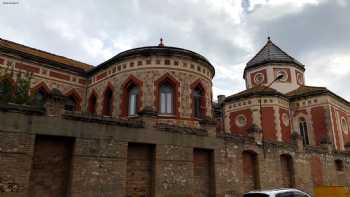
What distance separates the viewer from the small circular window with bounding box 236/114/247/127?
101 feet

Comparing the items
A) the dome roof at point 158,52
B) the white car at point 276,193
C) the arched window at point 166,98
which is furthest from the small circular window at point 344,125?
the white car at point 276,193

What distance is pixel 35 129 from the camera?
35.4 feet

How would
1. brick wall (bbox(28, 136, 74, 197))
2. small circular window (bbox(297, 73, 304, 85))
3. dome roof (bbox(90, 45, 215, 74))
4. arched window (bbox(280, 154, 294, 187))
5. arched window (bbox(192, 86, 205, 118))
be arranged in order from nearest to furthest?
brick wall (bbox(28, 136, 74, 197))
dome roof (bbox(90, 45, 215, 74))
arched window (bbox(192, 86, 205, 118))
arched window (bbox(280, 154, 294, 187))
small circular window (bbox(297, 73, 304, 85))

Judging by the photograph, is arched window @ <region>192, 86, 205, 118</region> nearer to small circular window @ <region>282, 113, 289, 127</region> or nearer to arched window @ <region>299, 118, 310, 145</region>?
small circular window @ <region>282, 113, 289, 127</region>

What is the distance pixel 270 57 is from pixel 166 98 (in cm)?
2235

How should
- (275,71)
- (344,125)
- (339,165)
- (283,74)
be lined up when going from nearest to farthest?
(339,165), (344,125), (283,74), (275,71)

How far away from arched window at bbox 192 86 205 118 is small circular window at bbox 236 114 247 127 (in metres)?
12.2

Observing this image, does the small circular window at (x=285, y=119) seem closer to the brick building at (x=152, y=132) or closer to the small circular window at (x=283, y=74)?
the brick building at (x=152, y=132)

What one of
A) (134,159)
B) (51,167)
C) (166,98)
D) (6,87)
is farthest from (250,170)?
(6,87)

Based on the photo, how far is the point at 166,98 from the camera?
62.3ft

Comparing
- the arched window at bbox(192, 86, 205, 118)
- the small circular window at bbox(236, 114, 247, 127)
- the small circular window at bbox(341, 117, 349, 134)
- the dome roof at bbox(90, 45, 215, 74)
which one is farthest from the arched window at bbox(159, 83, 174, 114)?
the small circular window at bbox(341, 117, 349, 134)

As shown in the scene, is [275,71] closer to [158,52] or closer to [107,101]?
[158,52]

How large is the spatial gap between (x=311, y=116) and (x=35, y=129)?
91.3 ft

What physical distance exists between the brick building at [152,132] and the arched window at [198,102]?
0.07 m
